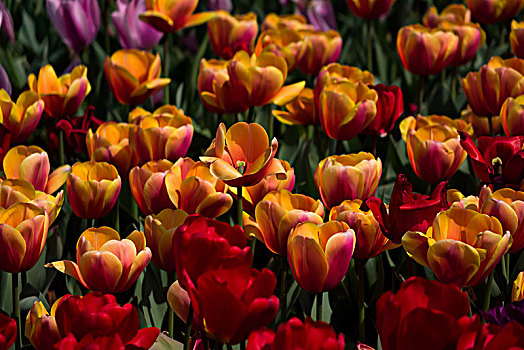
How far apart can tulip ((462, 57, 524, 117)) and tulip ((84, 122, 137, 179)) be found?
808 millimetres

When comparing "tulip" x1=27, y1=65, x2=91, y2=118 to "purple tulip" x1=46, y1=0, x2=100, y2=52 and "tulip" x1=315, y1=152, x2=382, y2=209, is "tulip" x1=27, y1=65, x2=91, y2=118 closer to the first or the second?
"purple tulip" x1=46, y1=0, x2=100, y2=52

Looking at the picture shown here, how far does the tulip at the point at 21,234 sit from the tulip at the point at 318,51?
1118 millimetres

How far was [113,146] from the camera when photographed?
142 centimetres

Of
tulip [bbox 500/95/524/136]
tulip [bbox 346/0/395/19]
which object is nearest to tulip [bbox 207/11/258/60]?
tulip [bbox 346/0/395/19]

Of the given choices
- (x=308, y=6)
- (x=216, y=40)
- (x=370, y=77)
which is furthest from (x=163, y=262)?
(x=308, y=6)

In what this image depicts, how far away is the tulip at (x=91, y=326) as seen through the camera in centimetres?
74

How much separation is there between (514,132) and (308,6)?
5.57ft

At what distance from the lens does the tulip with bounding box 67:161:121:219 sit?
1.23 m

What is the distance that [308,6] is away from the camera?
303 centimetres

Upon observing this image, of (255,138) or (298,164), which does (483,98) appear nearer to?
(298,164)

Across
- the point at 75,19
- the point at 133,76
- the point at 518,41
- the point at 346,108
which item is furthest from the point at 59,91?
the point at 518,41

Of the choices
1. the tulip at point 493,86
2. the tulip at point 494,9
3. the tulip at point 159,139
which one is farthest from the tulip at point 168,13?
the tulip at point 494,9

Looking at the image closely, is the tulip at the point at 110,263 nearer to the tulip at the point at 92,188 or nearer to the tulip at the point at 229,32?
the tulip at the point at 92,188

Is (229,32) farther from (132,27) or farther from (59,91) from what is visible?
(59,91)
